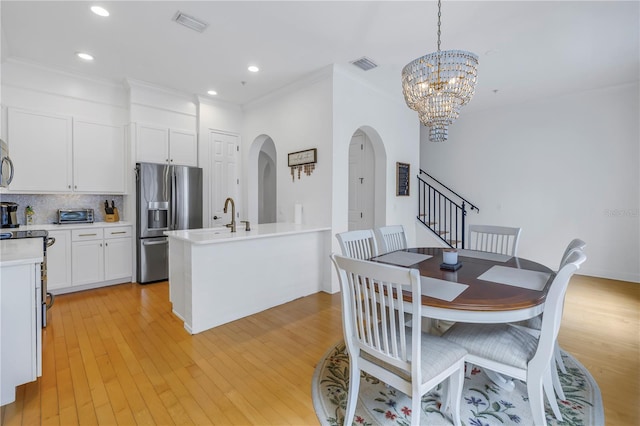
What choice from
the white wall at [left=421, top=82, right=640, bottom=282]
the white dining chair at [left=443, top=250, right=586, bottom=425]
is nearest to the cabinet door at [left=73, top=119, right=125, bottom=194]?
the white dining chair at [left=443, top=250, right=586, bottom=425]

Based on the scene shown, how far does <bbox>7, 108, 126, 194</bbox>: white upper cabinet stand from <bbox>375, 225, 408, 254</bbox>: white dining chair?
3.96 m

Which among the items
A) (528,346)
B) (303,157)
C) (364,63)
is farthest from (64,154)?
(528,346)

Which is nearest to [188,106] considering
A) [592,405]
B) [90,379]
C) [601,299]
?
[90,379]

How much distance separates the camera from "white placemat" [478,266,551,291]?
1.78 meters

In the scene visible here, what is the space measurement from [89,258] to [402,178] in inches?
192

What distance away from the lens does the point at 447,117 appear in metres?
2.21

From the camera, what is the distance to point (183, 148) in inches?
192

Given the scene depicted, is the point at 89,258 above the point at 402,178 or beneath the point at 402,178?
beneath

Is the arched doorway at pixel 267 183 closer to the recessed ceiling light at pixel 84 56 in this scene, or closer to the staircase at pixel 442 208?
the staircase at pixel 442 208

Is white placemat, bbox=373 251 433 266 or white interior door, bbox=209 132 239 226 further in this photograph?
white interior door, bbox=209 132 239 226

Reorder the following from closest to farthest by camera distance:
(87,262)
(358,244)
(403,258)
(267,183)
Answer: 1. (403,258)
2. (358,244)
3. (87,262)
4. (267,183)

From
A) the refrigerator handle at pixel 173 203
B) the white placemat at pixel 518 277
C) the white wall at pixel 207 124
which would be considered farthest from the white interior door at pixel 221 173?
the white placemat at pixel 518 277

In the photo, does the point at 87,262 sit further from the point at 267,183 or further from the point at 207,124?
the point at 267,183

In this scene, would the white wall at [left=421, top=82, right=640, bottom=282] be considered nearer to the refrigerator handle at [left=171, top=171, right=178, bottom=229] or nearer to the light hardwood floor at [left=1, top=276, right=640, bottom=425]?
the light hardwood floor at [left=1, top=276, right=640, bottom=425]
